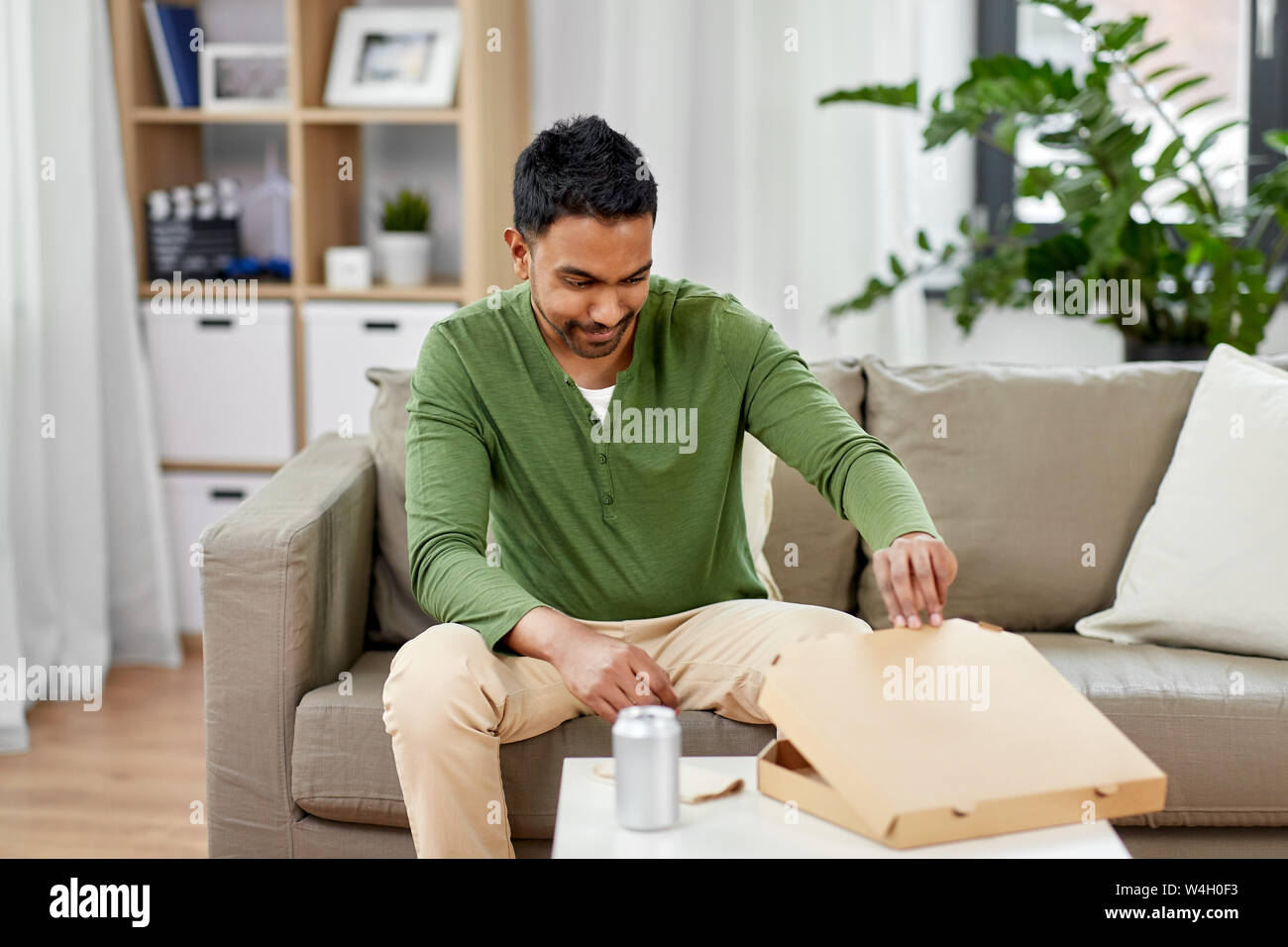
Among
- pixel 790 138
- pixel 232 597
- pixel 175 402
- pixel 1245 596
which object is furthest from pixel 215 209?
pixel 1245 596

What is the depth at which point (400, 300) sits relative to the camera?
3156 mm

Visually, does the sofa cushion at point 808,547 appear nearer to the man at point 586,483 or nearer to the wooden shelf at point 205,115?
the man at point 586,483

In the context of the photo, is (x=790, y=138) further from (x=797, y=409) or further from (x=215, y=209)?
(x=797, y=409)

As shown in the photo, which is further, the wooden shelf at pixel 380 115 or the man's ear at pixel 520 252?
the wooden shelf at pixel 380 115

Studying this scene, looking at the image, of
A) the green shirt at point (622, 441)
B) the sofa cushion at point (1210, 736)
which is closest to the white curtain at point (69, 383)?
the green shirt at point (622, 441)

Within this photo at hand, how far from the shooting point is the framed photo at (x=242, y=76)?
3197mm

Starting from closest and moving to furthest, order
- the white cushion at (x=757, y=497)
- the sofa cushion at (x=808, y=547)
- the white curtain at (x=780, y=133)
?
the white cushion at (x=757, y=497) → the sofa cushion at (x=808, y=547) → the white curtain at (x=780, y=133)

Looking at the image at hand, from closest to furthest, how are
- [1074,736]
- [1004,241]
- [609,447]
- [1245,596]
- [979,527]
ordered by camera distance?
[1074,736] < [609,447] < [1245,596] < [979,527] < [1004,241]

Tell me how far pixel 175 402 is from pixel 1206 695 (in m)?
2.34

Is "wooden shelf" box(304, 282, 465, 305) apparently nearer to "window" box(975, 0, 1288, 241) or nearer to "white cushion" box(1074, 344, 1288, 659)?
"window" box(975, 0, 1288, 241)

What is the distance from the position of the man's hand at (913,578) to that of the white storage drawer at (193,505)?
2.07m

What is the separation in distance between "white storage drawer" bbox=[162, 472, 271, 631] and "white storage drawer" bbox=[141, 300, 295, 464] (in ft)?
0.14

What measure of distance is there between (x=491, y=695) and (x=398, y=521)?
0.61 m
